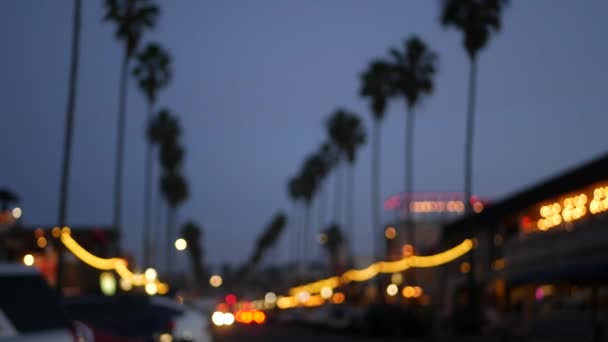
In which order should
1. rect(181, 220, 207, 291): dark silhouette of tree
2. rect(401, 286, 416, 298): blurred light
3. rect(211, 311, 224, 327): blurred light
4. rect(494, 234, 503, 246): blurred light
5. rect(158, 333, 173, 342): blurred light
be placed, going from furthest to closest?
rect(181, 220, 207, 291): dark silhouette of tree < rect(401, 286, 416, 298): blurred light < rect(494, 234, 503, 246): blurred light < rect(211, 311, 224, 327): blurred light < rect(158, 333, 173, 342): blurred light

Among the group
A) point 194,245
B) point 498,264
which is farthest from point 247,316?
point 194,245

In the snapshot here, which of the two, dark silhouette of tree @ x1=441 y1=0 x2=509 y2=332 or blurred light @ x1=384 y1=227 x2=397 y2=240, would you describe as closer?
dark silhouette of tree @ x1=441 y1=0 x2=509 y2=332

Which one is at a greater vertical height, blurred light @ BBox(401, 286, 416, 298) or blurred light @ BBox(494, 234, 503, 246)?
blurred light @ BBox(401, 286, 416, 298)

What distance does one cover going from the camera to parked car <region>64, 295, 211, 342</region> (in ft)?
55.0

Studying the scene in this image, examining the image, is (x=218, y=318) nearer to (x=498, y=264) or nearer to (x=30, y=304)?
(x=30, y=304)

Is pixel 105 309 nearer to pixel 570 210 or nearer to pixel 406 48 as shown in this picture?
A: pixel 570 210

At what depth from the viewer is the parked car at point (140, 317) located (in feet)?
55.0

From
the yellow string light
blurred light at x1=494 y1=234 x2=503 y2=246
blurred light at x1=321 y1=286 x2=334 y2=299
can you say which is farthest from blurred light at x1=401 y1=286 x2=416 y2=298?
the yellow string light

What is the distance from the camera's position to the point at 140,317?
60.5 ft

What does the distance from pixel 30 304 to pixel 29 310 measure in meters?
0.07

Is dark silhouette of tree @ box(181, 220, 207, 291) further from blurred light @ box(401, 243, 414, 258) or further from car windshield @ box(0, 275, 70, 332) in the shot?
car windshield @ box(0, 275, 70, 332)

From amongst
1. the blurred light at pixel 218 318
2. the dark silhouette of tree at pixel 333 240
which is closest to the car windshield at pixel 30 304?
the blurred light at pixel 218 318

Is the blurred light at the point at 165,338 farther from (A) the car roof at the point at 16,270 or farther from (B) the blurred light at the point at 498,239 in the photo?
(B) the blurred light at the point at 498,239

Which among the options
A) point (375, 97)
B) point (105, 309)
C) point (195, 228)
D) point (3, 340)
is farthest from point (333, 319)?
point (195, 228)
